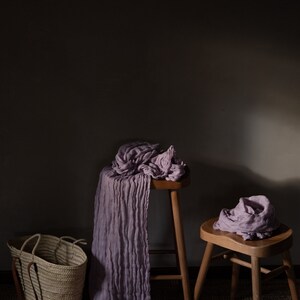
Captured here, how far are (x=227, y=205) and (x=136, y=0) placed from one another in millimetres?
1070

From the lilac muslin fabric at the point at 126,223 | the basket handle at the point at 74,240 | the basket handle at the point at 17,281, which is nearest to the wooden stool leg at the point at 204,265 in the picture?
the lilac muslin fabric at the point at 126,223

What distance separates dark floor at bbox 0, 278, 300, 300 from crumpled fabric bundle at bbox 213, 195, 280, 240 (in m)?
A: 0.50

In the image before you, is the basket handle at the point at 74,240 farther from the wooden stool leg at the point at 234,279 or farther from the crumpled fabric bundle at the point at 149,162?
the wooden stool leg at the point at 234,279

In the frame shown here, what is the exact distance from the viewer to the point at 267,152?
2527 mm

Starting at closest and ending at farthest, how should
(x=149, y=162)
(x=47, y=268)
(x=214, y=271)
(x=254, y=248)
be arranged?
(x=254, y=248) → (x=47, y=268) → (x=149, y=162) → (x=214, y=271)

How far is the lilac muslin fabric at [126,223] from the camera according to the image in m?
2.13

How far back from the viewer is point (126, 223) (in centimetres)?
214

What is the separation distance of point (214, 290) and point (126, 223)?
65 cm

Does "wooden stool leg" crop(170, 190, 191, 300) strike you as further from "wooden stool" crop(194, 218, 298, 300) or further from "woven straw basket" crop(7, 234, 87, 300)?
"woven straw basket" crop(7, 234, 87, 300)

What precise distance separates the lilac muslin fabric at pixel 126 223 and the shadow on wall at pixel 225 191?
397 millimetres

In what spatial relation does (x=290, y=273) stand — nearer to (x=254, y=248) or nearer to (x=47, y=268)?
(x=254, y=248)

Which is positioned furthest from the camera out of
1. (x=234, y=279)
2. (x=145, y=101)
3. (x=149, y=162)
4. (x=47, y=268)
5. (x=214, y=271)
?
(x=214, y=271)

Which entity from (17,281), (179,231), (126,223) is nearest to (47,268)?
(17,281)

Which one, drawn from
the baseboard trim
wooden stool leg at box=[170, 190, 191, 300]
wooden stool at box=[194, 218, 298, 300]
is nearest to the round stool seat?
wooden stool at box=[194, 218, 298, 300]
